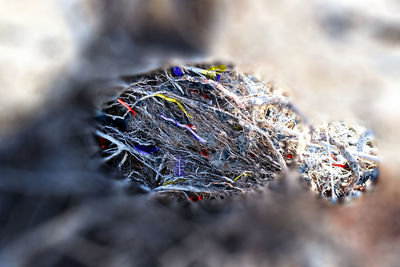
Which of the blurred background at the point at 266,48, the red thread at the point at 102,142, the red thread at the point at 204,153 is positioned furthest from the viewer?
the red thread at the point at 204,153

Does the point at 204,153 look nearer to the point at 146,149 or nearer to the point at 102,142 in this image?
the point at 146,149

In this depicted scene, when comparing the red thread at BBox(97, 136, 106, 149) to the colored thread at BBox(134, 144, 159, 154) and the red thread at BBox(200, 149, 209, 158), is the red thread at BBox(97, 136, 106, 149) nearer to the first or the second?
the colored thread at BBox(134, 144, 159, 154)

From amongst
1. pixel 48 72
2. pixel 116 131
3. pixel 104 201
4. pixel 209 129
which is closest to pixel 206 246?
pixel 104 201

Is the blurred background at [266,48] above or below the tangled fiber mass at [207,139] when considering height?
below

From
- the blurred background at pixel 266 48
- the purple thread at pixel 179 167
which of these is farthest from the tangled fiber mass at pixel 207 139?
the blurred background at pixel 266 48

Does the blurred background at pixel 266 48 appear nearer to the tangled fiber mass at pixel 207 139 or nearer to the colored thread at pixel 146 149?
the tangled fiber mass at pixel 207 139

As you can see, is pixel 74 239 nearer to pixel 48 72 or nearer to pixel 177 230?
pixel 177 230

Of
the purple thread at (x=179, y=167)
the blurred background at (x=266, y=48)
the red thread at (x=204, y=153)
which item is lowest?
the blurred background at (x=266, y=48)

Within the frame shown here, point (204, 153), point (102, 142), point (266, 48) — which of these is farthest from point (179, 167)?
point (266, 48)

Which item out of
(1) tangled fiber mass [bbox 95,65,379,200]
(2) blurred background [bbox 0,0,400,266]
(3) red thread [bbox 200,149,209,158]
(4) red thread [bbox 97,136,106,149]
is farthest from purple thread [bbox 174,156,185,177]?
(2) blurred background [bbox 0,0,400,266]
